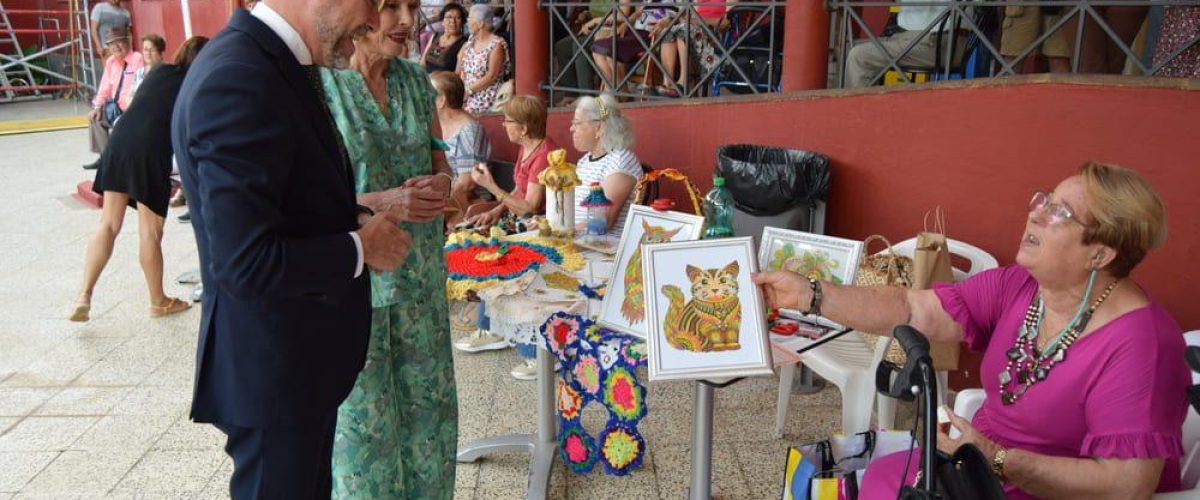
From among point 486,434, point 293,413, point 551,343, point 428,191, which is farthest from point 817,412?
point 293,413

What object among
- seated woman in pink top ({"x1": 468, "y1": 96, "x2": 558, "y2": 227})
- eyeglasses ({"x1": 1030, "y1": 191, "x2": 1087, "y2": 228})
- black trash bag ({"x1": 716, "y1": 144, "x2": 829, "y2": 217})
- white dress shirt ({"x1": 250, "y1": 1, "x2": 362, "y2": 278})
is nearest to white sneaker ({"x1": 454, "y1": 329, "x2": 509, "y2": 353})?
seated woman in pink top ({"x1": 468, "y1": 96, "x2": 558, "y2": 227})

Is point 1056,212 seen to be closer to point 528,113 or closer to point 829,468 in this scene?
point 829,468

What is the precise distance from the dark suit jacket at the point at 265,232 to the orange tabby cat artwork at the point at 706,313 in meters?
0.76

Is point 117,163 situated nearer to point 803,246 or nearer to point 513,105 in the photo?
point 513,105

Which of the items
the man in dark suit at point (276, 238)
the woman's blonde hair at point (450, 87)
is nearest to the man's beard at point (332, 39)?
the man in dark suit at point (276, 238)

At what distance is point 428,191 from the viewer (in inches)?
82.7

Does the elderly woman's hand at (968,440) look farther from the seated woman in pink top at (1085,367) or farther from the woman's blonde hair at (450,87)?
the woman's blonde hair at (450,87)

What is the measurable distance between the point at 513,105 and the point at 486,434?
1900 millimetres

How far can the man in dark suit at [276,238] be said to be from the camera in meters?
1.50

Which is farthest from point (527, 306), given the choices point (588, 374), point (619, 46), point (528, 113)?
point (619, 46)

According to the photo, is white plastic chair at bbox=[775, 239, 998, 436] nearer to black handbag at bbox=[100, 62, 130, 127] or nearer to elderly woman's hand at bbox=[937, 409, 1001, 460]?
elderly woman's hand at bbox=[937, 409, 1001, 460]

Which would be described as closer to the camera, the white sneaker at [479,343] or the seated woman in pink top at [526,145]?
the white sneaker at [479,343]

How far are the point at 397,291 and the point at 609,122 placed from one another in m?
2.18

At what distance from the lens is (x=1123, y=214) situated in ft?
5.90
